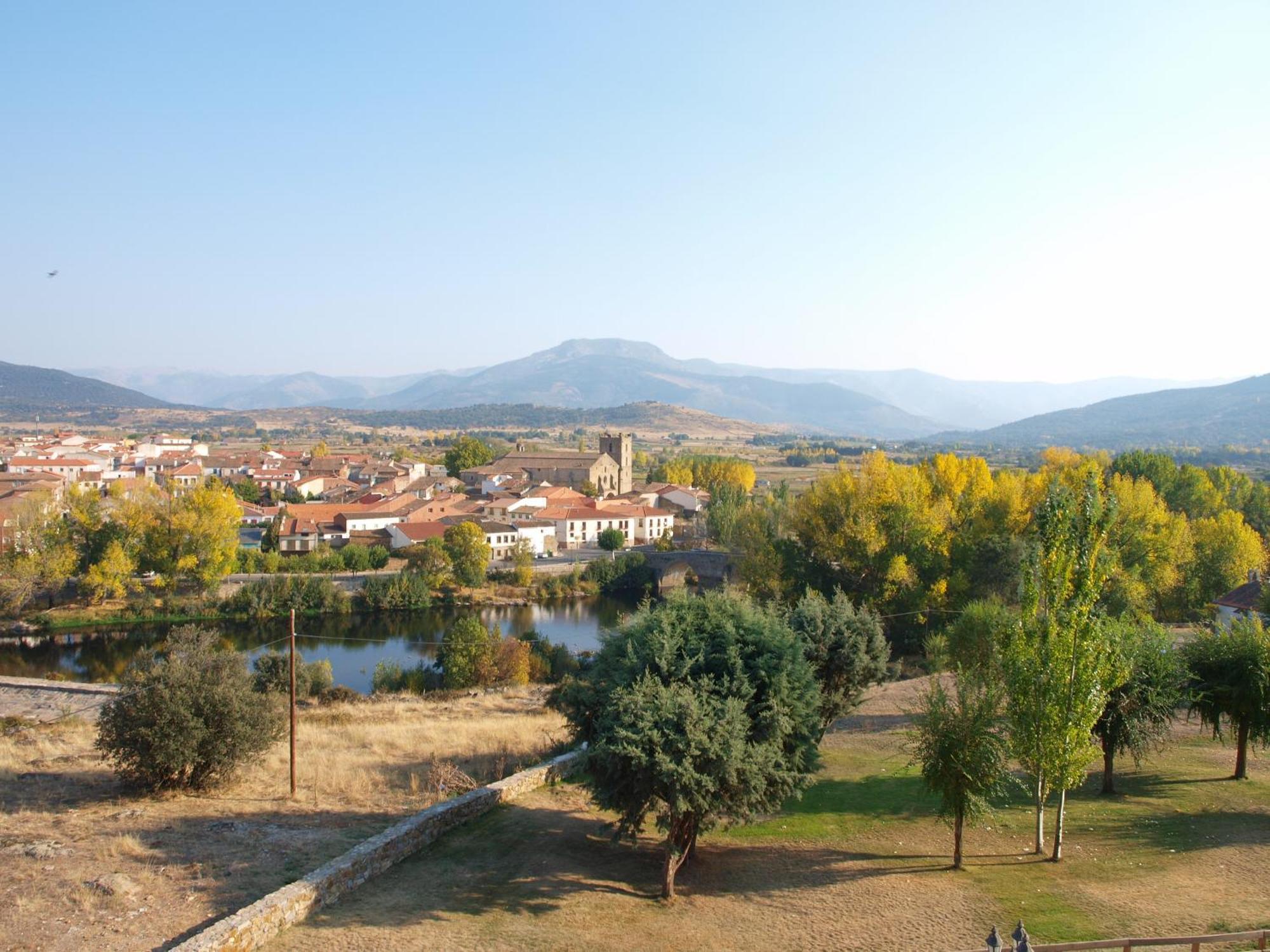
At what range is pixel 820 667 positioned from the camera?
15.5 meters

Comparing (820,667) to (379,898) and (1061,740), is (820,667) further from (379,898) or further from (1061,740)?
(379,898)

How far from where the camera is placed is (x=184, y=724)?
42.2 ft

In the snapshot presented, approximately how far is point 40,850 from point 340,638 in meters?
24.6

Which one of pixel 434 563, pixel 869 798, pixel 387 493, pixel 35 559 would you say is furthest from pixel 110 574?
pixel 869 798

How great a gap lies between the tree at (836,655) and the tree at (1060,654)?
461 cm

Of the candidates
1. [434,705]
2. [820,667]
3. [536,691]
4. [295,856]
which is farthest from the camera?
[536,691]

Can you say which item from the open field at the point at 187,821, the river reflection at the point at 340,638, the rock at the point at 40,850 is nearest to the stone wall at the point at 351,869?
the open field at the point at 187,821

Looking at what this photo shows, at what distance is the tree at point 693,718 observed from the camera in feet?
31.4

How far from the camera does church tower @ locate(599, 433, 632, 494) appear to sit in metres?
76.6

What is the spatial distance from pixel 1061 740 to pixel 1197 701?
4775 mm

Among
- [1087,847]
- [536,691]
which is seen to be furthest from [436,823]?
[536,691]

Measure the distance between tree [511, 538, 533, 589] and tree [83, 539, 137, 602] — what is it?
16.2 meters

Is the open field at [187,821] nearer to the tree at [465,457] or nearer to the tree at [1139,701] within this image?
the tree at [1139,701]

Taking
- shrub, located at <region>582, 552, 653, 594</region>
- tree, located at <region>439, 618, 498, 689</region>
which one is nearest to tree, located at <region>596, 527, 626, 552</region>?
shrub, located at <region>582, 552, 653, 594</region>
